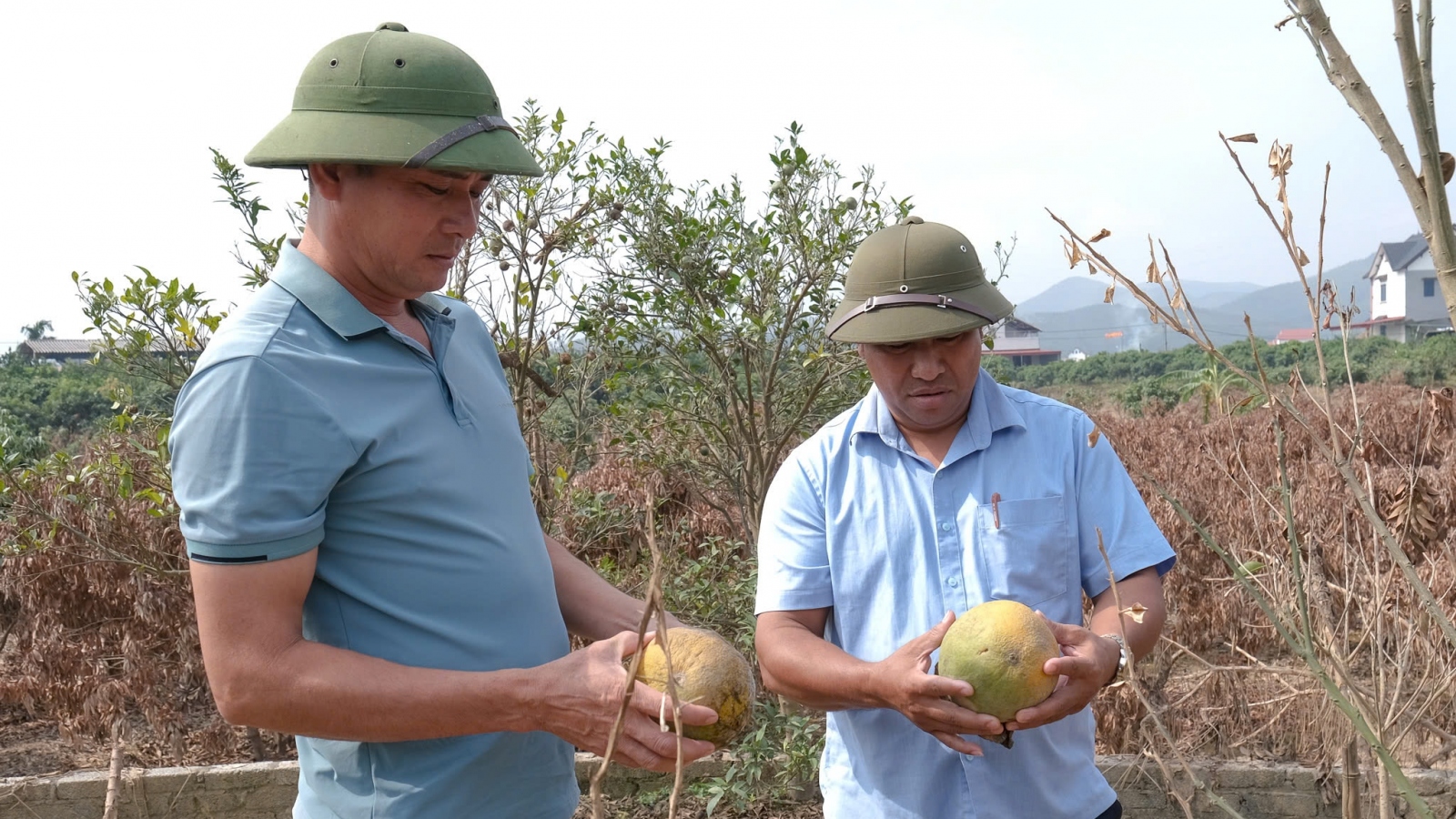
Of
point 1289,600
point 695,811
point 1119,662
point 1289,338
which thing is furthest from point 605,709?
point 695,811

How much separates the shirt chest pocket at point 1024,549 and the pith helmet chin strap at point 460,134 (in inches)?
46.1

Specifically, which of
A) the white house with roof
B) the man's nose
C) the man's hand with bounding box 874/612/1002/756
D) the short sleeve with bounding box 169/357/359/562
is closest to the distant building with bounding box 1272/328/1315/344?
the man's nose

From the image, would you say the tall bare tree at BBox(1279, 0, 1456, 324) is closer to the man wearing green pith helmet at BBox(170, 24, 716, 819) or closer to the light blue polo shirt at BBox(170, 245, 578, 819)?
the man wearing green pith helmet at BBox(170, 24, 716, 819)

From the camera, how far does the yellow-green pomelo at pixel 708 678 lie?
68.1 inches

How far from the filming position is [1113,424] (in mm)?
13703

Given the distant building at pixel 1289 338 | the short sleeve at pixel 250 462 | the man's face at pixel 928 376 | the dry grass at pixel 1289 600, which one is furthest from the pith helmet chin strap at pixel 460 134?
the distant building at pixel 1289 338

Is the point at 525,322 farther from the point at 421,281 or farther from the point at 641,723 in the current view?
the point at 641,723

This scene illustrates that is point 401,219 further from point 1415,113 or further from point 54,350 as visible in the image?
point 54,350

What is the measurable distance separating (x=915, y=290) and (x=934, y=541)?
0.51m

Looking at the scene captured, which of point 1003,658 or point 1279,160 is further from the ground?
point 1279,160

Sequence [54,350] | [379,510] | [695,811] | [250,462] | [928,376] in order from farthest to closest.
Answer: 1. [54,350]
2. [695,811]
3. [928,376]
4. [379,510]
5. [250,462]

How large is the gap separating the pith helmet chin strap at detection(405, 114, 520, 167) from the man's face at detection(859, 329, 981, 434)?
3.01 feet

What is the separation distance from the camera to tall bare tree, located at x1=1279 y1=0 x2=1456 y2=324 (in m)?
1.04

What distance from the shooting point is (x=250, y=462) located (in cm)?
154
